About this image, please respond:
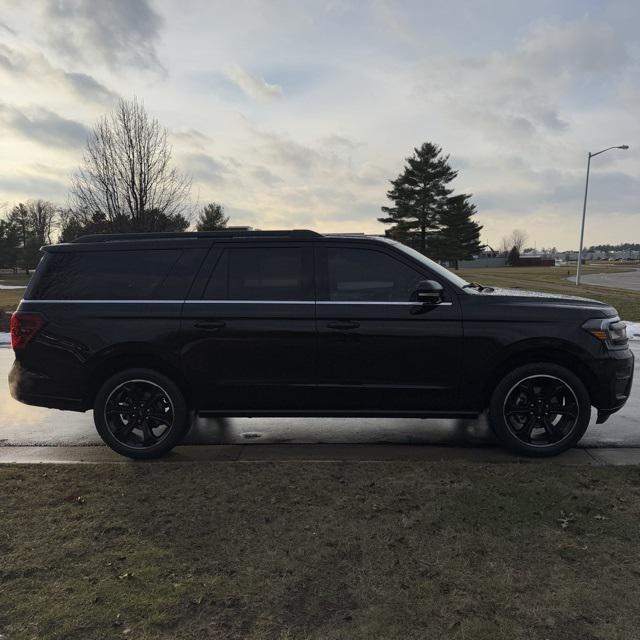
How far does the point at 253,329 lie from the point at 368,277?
3.54 ft

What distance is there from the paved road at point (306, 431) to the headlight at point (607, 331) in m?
1.06

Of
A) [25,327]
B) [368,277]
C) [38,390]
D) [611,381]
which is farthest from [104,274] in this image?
[611,381]

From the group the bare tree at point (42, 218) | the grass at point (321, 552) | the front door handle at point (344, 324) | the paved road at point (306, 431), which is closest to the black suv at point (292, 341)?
the front door handle at point (344, 324)

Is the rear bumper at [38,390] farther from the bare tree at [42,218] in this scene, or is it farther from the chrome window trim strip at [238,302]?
the bare tree at [42,218]

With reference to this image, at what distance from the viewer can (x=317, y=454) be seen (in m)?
4.73

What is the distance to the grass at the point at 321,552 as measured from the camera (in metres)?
2.41

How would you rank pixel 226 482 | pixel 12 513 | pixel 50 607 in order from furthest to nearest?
pixel 226 482, pixel 12 513, pixel 50 607

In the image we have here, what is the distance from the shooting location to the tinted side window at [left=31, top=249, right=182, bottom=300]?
180 inches

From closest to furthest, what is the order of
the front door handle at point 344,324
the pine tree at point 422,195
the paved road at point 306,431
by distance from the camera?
1. the front door handle at point 344,324
2. the paved road at point 306,431
3. the pine tree at point 422,195

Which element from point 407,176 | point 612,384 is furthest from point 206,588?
point 407,176

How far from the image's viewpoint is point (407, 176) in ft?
191

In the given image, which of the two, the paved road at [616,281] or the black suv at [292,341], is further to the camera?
the paved road at [616,281]

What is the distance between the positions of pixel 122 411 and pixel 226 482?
4.19ft

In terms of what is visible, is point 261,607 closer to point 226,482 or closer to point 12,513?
point 226,482
